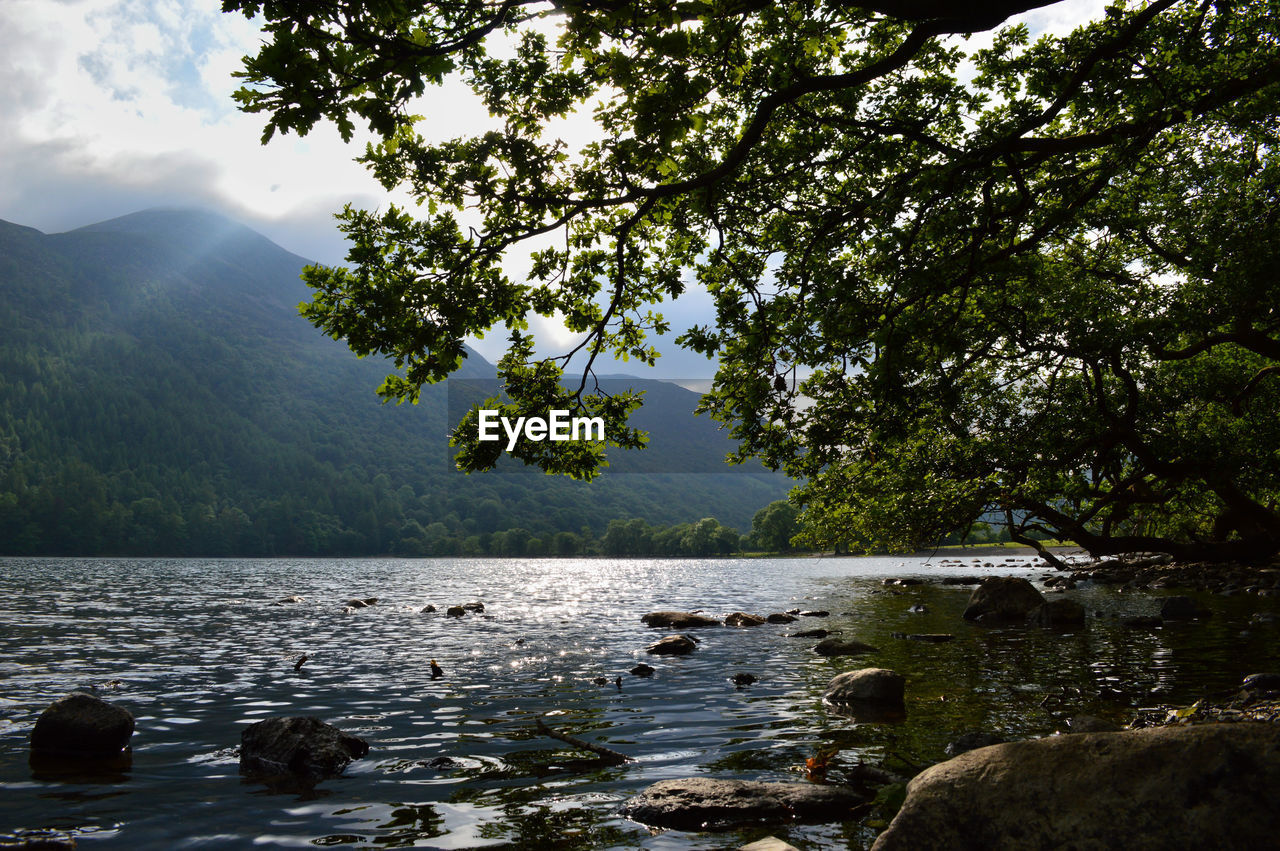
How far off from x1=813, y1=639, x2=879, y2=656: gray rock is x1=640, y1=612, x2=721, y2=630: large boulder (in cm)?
990

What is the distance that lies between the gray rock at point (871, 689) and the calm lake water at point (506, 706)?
22.4 inches

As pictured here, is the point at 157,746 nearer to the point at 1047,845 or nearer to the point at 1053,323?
the point at 1047,845

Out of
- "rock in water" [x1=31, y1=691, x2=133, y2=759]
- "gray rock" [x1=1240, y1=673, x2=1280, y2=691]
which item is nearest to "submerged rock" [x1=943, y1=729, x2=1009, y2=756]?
"gray rock" [x1=1240, y1=673, x2=1280, y2=691]

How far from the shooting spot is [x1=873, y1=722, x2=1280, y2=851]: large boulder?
569 cm

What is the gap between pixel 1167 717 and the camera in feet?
40.2

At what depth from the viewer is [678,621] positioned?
110 ft

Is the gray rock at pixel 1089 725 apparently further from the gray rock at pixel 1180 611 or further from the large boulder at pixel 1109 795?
the gray rock at pixel 1180 611

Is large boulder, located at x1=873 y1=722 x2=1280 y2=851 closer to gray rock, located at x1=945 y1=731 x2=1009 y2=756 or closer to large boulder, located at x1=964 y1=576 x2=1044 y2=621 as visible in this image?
gray rock, located at x1=945 y1=731 x2=1009 y2=756

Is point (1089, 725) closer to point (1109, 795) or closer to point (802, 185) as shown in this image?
point (1109, 795)

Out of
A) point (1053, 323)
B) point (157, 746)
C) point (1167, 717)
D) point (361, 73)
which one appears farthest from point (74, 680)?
point (1053, 323)

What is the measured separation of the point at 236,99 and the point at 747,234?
10.9m

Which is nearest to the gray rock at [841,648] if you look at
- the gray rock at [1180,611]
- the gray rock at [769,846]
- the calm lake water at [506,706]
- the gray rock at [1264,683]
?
the calm lake water at [506,706]

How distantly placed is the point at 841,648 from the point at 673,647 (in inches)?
211

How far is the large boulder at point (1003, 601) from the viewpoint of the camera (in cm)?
3241
